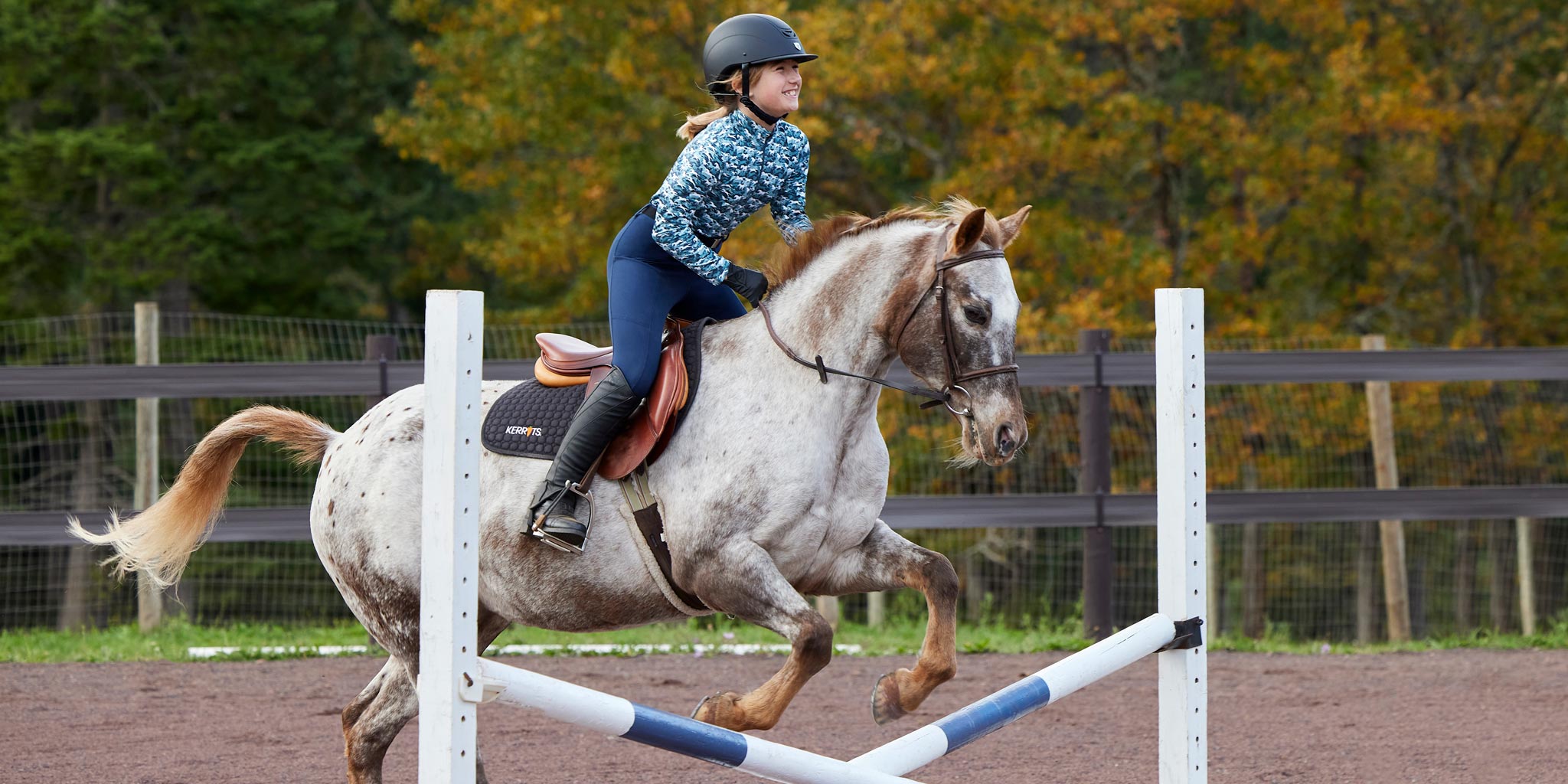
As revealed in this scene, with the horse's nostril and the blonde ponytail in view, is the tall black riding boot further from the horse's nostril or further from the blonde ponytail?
the horse's nostril

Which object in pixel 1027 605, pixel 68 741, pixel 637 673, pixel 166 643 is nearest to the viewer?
pixel 68 741

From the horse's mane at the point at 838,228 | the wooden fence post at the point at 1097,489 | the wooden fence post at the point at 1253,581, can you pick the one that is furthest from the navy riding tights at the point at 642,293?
the wooden fence post at the point at 1253,581

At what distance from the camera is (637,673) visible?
7219 millimetres

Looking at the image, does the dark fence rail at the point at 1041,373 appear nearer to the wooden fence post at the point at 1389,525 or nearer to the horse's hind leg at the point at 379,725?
the wooden fence post at the point at 1389,525

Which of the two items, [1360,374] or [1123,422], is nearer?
[1360,374]

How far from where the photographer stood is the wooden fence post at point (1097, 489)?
7812 millimetres

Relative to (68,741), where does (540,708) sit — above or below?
above

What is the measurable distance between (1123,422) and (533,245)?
7.42 m

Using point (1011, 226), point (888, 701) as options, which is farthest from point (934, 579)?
point (1011, 226)

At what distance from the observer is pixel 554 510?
3.79m

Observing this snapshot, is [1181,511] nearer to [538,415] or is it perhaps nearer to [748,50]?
[748,50]

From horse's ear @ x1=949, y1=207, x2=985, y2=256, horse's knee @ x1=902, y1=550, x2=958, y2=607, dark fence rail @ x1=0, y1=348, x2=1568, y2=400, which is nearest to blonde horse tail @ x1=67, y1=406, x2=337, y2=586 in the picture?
horse's knee @ x1=902, y1=550, x2=958, y2=607

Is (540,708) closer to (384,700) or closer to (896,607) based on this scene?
(384,700)

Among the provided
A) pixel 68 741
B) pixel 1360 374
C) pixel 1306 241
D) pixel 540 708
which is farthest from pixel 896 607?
pixel 540 708
